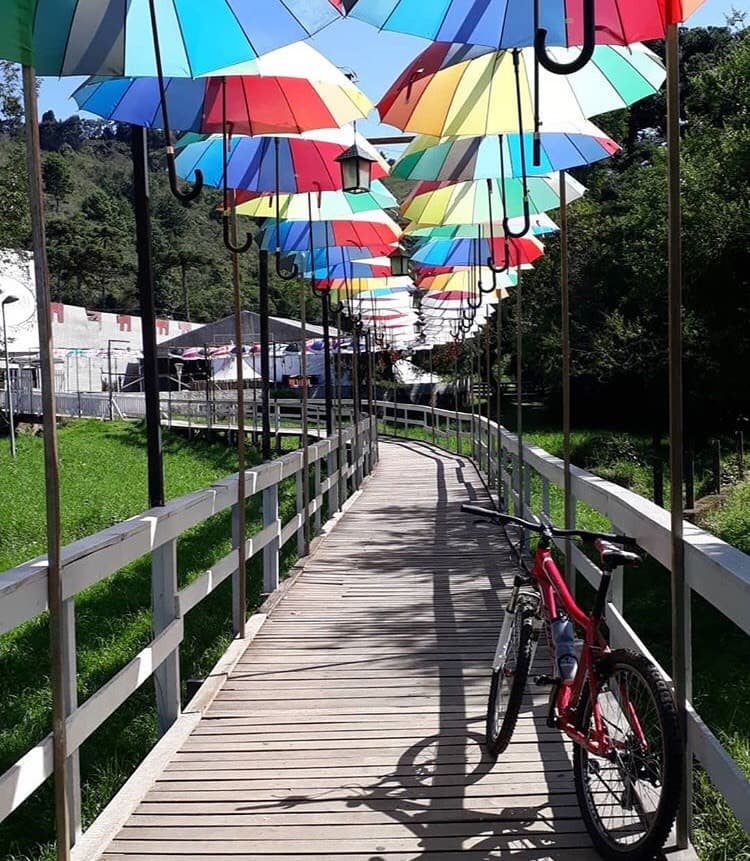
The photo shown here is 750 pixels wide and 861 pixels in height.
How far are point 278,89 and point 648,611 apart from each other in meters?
6.02

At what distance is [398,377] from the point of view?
43.2 metres

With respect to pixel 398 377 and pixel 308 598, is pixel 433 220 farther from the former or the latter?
pixel 398 377

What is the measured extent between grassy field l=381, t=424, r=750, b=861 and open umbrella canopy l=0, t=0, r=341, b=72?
3152mm

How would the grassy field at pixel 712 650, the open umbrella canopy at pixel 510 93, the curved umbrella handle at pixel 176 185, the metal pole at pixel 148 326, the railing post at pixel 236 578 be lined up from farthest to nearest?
the open umbrella canopy at pixel 510 93
the railing post at pixel 236 578
the metal pole at pixel 148 326
the curved umbrella handle at pixel 176 185
the grassy field at pixel 712 650

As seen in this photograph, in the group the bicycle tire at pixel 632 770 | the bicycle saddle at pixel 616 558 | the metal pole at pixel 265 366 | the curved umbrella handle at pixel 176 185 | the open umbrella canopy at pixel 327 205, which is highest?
the open umbrella canopy at pixel 327 205

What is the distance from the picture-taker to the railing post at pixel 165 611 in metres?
4.32

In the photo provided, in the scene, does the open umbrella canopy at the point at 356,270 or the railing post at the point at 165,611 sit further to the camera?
the open umbrella canopy at the point at 356,270

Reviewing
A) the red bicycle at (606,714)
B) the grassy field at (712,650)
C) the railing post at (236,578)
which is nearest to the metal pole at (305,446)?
the railing post at (236,578)

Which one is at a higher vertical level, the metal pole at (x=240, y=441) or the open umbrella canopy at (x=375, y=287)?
the open umbrella canopy at (x=375, y=287)

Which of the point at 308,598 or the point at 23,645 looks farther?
the point at 23,645

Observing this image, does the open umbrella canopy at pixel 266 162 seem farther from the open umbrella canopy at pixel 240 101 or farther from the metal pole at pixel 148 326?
the metal pole at pixel 148 326

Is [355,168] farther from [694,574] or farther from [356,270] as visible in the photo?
[356,270]

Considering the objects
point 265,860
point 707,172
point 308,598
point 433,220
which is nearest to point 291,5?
point 265,860

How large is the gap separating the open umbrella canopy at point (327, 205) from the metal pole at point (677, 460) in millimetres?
6695
